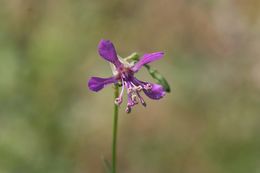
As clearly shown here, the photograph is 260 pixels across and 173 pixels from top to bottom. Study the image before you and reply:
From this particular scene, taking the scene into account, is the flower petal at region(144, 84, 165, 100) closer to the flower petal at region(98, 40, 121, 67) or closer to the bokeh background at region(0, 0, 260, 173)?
the flower petal at region(98, 40, 121, 67)

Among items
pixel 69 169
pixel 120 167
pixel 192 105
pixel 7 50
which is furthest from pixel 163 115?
pixel 7 50

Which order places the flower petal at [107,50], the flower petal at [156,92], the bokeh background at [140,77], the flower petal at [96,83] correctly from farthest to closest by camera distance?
the bokeh background at [140,77] → the flower petal at [156,92] → the flower petal at [96,83] → the flower petal at [107,50]

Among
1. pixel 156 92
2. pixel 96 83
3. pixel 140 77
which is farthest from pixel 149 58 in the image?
pixel 140 77

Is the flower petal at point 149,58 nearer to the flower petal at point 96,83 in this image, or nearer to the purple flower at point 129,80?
the purple flower at point 129,80

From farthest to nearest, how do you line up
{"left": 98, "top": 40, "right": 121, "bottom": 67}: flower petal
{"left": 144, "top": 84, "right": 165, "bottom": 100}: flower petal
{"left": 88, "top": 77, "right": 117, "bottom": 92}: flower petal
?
Result: {"left": 144, "top": 84, "right": 165, "bottom": 100}: flower petal
{"left": 88, "top": 77, "right": 117, "bottom": 92}: flower petal
{"left": 98, "top": 40, "right": 121, "bottom": 67}: flower petal

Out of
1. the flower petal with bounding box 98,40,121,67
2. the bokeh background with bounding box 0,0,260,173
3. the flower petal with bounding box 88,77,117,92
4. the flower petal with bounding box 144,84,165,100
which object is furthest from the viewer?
the bokeh background with bounding box 0,0,260,173

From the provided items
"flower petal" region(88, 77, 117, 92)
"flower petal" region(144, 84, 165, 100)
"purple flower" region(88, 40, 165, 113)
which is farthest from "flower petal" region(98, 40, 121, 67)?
"flower petal" region(144, 84, 165, 100)

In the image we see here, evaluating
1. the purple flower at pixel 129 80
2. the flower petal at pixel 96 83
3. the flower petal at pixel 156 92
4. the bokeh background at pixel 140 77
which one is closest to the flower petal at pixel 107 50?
the purple flower at pixel 129 80

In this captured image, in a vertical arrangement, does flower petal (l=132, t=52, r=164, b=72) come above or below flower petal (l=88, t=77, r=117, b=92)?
above
